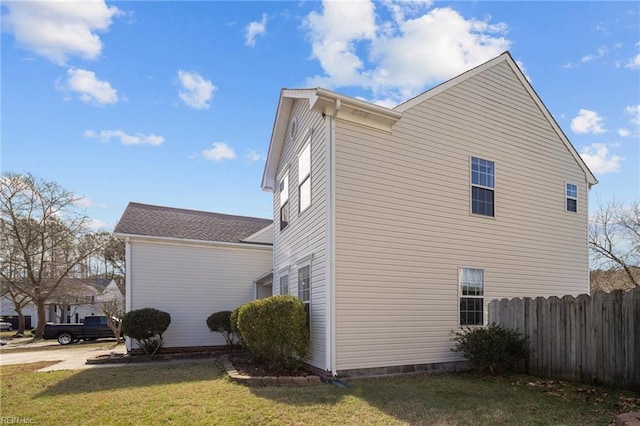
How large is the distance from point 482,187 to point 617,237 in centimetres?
1551

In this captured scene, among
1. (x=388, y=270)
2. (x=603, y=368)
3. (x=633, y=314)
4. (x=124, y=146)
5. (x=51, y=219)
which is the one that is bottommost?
(x=603, y=368)

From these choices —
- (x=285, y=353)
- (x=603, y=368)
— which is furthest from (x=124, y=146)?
(x=603, y=368)

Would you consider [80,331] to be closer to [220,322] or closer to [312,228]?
[220,322]

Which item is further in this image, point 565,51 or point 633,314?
point 565,51

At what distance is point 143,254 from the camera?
1438 cm

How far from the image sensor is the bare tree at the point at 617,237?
20.2 meters

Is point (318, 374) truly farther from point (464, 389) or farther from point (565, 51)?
point (565, 51)

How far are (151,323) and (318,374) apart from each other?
711 centimetres

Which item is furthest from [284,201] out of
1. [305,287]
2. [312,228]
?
[305,287]

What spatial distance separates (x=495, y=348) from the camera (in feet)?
26.8

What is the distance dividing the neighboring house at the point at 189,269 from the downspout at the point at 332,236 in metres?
6.85

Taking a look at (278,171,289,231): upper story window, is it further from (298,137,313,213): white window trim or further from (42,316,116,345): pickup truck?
(42,316,116,345): pickup truck

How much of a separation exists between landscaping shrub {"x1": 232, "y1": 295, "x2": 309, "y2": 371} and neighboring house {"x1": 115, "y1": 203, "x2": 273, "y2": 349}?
19.4 ft

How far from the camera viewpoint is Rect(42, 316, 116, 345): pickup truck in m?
22.0
